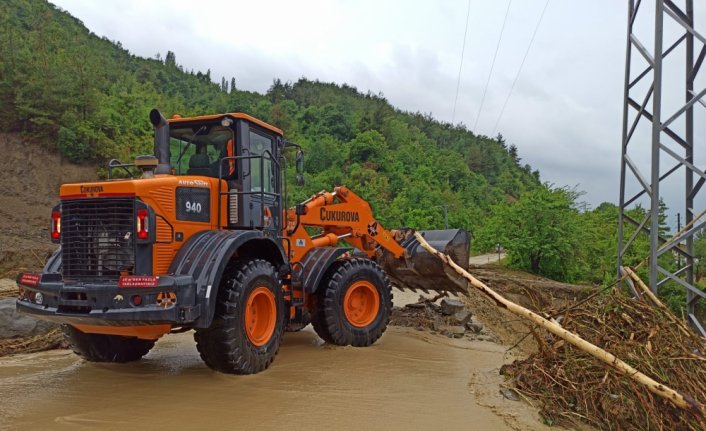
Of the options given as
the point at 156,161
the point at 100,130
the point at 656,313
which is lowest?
the point at 656,313

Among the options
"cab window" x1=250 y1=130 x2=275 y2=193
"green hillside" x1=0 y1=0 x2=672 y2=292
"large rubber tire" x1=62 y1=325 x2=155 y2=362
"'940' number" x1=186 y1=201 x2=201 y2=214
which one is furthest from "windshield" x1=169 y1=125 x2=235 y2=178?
"green hillside" x1=0 y1=0 x2=672 y2=292

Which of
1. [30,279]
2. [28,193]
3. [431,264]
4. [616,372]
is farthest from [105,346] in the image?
[28,193]

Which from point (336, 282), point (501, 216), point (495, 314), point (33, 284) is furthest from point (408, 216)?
point (33, 284)

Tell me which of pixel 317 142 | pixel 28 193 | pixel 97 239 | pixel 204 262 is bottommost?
pixel 204 262

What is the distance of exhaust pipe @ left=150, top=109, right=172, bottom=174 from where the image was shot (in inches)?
235

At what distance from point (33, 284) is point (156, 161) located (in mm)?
1689

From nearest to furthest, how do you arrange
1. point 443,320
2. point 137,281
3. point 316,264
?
point 137,281 < point 316,264 < point 443,320

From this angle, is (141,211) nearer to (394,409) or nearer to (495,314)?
(394,409)

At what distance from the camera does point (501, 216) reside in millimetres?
24141

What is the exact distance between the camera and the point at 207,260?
5.37 m

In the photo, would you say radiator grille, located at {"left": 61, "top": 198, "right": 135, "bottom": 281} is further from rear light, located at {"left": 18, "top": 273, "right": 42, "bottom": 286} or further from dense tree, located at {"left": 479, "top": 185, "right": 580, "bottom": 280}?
dense tree, located at {"left": 479, "top": 185, "right": 580, "bottom": 280}

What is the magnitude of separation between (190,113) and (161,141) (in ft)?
131

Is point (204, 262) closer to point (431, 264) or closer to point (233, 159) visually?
point (233, 159)

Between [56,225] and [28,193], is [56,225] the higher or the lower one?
the lower one
